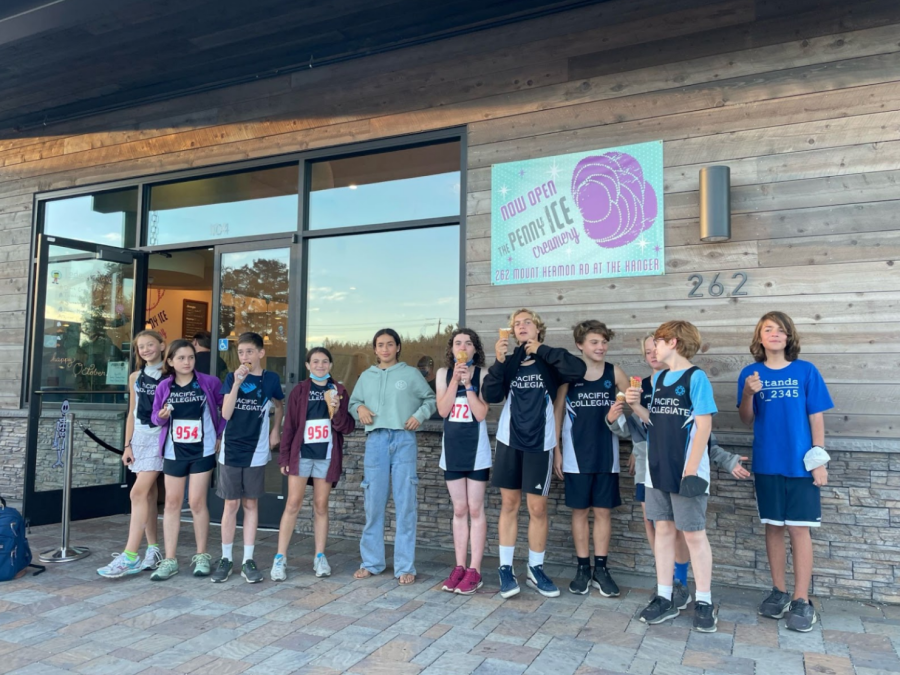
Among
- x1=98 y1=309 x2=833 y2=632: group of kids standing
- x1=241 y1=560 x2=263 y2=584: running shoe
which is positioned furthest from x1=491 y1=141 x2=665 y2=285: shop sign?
x1=241 y1=560 x2=263 y2=584: running shoe

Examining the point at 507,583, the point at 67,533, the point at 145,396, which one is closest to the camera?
the point at 507,583

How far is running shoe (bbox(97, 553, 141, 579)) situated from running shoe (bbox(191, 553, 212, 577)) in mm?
366

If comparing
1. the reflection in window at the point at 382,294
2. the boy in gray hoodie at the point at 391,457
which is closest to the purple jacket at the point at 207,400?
the boy in gray hoodie at the point at 391,457

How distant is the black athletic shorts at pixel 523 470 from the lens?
12.5ft

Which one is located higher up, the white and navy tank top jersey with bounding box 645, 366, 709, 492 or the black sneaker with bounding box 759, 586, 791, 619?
the white and navy tank top jersey with bounding box 645, 366, 709, 492

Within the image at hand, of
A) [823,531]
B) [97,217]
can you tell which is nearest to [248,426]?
[823,531]

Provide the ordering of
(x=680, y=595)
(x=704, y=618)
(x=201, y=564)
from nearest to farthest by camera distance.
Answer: (x=704, y=618), (x=680, y=595), (x=201, y=564)

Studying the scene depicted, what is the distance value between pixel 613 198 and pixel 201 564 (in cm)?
360

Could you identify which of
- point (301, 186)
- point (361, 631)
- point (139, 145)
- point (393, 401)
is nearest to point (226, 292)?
point (301, 186)

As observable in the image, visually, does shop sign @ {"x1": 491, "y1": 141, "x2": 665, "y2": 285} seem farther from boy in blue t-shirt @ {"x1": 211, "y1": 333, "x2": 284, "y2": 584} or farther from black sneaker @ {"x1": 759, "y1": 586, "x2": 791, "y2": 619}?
black sneaker @ {"x1": 759, "y1": 586, "x2": 791, "y2": 619}

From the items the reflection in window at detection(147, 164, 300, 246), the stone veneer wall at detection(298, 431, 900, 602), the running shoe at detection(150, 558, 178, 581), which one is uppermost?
the reflection in window at detection(147, 164, 300, 246)

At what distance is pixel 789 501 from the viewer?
3.45m

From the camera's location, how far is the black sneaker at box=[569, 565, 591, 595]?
386cm

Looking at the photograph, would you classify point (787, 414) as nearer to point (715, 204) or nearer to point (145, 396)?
point (715, 204)
